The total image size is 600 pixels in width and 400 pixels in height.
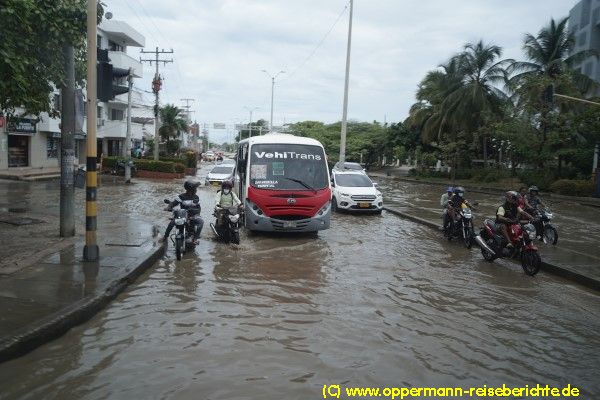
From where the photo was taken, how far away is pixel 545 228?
12.6 meters

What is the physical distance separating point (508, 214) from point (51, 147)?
35.6 m

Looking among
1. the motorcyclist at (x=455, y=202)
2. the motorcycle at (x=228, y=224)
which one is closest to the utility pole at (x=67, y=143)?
the motorcycle at (x=228, y=224)

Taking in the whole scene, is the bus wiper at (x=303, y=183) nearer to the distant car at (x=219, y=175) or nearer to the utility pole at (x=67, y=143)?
the utility pole at (x=67, y=143)

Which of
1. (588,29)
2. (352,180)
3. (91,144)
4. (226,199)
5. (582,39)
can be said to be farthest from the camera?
(582,39)

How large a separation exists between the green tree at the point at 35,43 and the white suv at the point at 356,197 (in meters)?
10.8

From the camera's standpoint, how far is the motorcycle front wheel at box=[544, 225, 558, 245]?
12492mm

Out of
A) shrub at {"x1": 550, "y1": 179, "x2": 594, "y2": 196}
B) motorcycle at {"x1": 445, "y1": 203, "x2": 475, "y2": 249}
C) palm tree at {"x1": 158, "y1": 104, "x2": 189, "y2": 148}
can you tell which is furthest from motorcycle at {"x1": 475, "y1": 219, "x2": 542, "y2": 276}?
palm tree at {"x1": 158, "y1": 104, "x2": 189, "y2": 148}

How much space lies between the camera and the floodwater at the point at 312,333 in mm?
4504

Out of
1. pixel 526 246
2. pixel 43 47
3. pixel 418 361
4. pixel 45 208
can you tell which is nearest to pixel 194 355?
pixel 418 361

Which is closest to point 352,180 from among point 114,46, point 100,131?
point 100,131

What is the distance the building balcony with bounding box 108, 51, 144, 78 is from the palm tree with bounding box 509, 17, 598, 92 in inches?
1198

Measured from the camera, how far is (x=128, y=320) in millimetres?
6016

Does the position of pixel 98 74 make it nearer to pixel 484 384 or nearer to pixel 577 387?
pixel 484 384

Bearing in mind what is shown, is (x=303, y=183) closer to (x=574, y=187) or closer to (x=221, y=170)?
(x=221, y=170)
